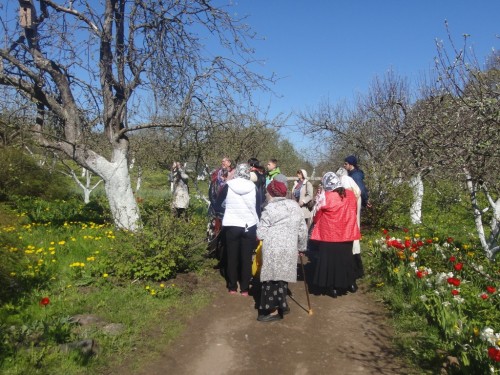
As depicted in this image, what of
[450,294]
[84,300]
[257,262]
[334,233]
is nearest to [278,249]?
[257,262]

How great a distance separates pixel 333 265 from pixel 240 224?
4.52ft

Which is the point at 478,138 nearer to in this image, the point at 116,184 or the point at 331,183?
the point at 331,183

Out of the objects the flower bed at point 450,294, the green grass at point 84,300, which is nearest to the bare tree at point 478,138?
the flower bed at point 450,294

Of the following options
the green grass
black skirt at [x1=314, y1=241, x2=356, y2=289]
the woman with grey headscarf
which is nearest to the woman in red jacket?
black skirt at [x1=314, y1=241, x2=356, y2=289]

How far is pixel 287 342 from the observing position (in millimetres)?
4480

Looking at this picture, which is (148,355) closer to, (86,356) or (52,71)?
(86,356)

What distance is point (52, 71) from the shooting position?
7.29 meters

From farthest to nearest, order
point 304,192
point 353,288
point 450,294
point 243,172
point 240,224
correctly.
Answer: point 304,192
point 353,288
point 243,172
point 240,224
point 450,294

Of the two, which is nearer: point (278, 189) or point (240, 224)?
point (278, 189)

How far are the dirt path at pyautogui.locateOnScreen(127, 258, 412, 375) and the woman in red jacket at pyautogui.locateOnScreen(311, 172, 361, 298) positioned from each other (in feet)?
1.14

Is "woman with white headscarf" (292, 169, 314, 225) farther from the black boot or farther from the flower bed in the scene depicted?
the black boot

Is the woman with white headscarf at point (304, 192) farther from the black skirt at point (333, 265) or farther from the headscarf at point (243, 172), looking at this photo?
the headscarf at point (243, 172)

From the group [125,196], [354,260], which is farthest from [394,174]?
[125,196]

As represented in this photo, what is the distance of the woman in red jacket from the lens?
19.0 ft
